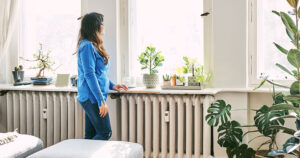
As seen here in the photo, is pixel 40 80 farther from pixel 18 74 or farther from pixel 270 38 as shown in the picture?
pixel 270 38

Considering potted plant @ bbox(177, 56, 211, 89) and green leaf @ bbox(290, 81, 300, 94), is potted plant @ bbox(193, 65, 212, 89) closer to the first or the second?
potted plant @ bbox(177, 56, 211, 89)

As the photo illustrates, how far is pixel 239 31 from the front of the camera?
2992 mm

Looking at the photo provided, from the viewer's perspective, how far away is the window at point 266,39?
9.90 ft

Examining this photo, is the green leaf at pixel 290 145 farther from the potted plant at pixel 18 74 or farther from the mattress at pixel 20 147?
the potted plant at pixel 18 74

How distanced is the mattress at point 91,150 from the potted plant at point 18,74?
152cm

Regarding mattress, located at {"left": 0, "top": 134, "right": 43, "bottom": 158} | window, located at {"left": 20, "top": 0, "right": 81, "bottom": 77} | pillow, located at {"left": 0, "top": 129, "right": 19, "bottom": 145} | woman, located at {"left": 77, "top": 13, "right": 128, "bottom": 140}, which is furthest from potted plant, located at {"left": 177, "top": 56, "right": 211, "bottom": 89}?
pillow, located at {"left": 0, "top": 129, "right": 19, "bottom": 145}

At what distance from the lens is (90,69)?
8.61 feet

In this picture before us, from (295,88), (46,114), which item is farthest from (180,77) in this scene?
(46,114)

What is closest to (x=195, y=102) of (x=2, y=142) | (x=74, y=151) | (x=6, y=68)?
(x=74, y=151)

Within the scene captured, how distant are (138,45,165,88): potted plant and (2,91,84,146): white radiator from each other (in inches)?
29.8

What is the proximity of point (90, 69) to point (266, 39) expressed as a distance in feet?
5.26

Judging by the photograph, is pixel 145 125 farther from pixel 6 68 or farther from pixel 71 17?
pixel 6 68

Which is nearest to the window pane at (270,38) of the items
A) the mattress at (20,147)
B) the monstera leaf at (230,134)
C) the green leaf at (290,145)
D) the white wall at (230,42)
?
the white wall at (230,42)

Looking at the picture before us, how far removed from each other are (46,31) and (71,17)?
338 mm
